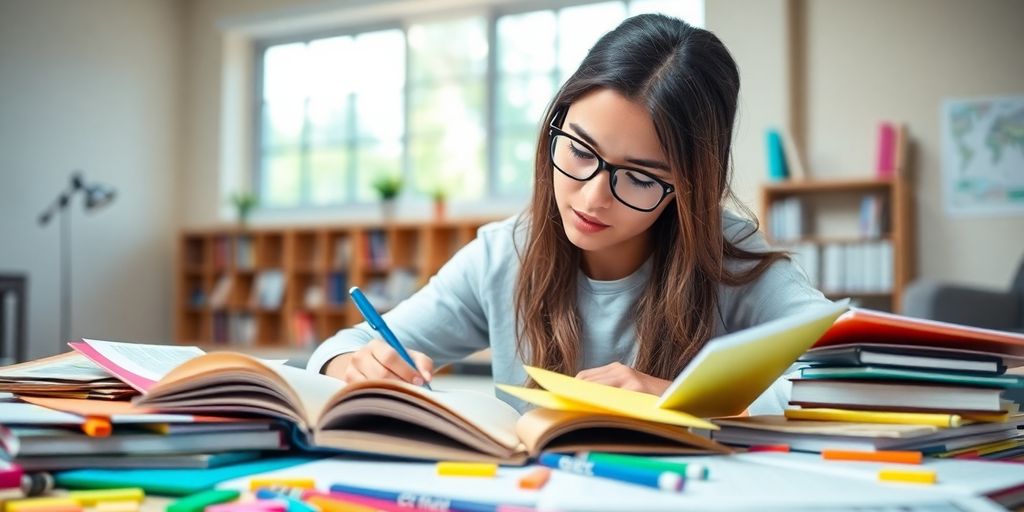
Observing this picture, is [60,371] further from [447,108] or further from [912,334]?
[447,108]

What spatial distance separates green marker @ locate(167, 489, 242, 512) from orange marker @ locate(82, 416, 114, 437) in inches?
3.9

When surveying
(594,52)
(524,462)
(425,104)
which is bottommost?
(524,462)

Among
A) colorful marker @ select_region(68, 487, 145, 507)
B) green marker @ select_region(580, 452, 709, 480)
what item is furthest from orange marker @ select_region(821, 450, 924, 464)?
colorful marker @ select_region(68, 487, 145, 507)

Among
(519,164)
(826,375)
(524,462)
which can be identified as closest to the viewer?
(524,462)

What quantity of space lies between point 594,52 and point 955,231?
3975 mm

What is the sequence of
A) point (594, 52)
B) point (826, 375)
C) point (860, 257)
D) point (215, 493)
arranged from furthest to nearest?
1. point (860, 257)
2. point (594, 52)
3. point (826, 375)
4. point (215, 493)

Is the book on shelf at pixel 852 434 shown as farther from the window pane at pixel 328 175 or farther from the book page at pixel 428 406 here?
the window pane at pixel 328 175

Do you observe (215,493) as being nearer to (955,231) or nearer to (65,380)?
(65,380)

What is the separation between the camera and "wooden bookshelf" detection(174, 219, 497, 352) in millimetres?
5520

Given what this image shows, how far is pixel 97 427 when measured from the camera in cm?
62

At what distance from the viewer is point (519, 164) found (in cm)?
566

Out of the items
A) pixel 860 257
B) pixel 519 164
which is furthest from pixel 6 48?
pixel 860 257

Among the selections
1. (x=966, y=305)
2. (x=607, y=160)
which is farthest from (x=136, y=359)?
(x=966, y=305)

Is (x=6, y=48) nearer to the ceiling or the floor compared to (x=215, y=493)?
nearer to the ceiling
